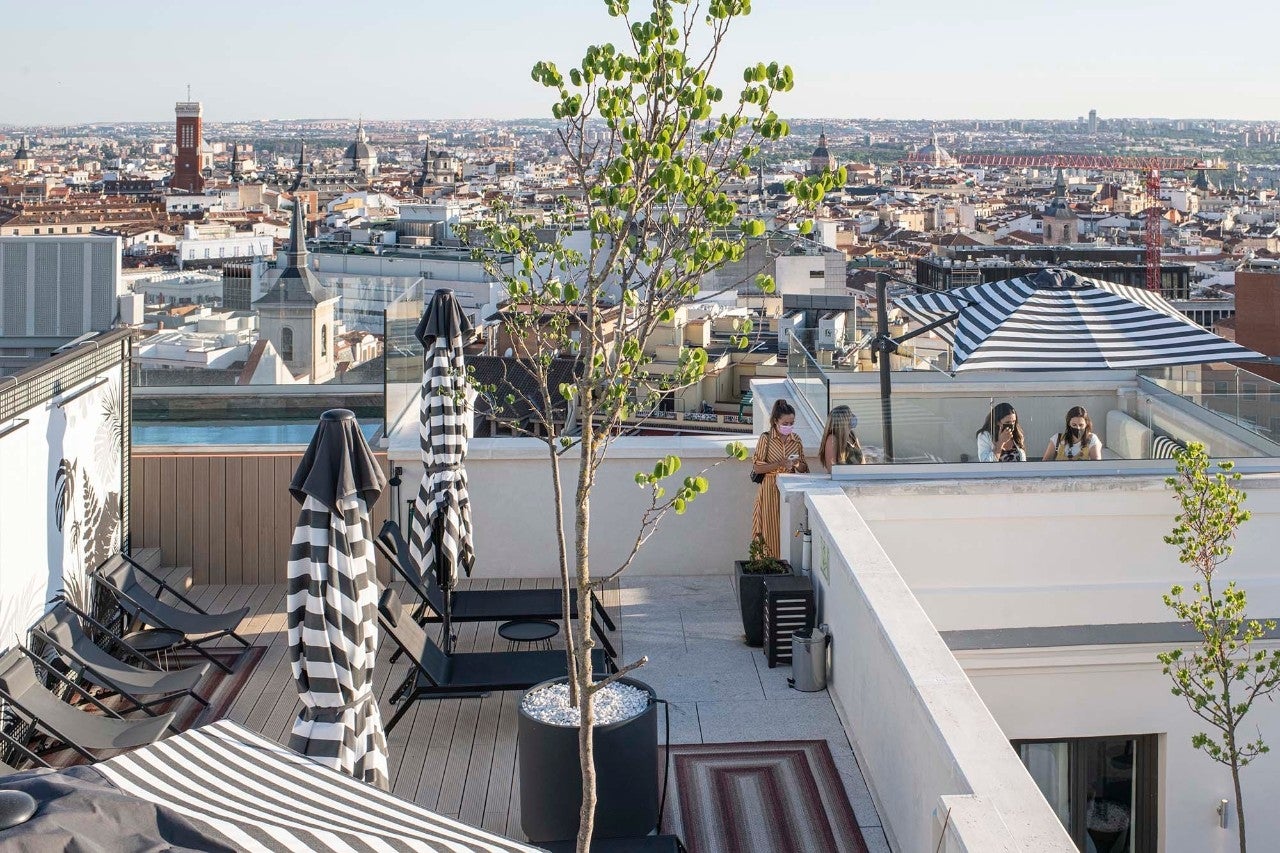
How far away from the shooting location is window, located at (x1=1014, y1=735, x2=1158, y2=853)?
634 cm

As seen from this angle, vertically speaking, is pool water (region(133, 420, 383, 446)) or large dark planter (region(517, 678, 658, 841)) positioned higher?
pool water (region(133, 420, 383, 446))

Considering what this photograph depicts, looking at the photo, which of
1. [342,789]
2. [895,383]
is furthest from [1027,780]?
[895,383]

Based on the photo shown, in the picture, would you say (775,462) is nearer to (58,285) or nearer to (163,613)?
(163,613)

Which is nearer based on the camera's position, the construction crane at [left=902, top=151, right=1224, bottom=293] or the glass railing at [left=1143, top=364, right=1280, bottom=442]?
the glass railing at [left=1143, top=364, right=1280, bottom=442]

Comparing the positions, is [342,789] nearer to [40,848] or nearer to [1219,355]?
[40,848]

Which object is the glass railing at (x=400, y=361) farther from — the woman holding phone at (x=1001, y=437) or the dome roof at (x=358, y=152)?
the dome roof at (x=358, y=152)

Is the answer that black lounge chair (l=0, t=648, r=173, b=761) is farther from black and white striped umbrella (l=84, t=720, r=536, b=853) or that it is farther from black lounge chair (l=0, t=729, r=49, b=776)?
black and white striped umbrella (l=84, t=720, r=536, b=853)

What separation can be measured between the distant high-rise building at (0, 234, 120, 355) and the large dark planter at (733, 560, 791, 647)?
4535mm

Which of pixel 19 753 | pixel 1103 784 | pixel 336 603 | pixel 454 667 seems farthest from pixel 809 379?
pixel 19 753

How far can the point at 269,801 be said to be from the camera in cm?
262

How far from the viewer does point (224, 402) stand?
7.79 metres

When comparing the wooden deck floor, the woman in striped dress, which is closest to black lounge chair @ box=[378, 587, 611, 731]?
the wooden deck floor

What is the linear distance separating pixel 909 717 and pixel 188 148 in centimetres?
12937

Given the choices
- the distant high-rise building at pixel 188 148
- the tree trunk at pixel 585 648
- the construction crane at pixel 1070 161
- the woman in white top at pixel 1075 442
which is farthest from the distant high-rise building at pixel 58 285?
the construction crane at pixel 1070 161
